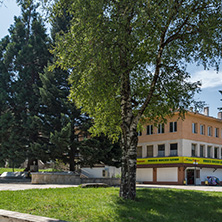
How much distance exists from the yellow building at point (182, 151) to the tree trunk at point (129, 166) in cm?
3190

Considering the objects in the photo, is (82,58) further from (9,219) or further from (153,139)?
(153,139)

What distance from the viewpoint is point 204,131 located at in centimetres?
4775

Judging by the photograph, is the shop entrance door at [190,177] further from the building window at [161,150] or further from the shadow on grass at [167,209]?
the shadow on grass at [167,209]

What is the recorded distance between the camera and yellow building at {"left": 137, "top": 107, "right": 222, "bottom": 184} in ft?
143

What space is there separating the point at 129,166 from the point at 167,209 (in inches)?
88.7

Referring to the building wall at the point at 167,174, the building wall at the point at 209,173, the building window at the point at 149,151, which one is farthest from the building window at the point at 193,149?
the building window at the point at 149,151

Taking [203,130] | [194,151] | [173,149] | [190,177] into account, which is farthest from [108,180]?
[203,130]

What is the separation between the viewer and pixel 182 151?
43312mm

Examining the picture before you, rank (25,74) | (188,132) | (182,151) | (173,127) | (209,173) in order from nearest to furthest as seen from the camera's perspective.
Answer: (25,74), (182,151), (188,132), (173,127), (209,173)

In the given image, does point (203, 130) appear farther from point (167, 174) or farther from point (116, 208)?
point (116, 208)

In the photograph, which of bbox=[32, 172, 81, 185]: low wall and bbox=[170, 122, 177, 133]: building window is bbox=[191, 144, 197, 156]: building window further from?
bbox=[32, 172, 81, 185]: low wall

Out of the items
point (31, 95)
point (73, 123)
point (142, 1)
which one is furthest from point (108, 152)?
point (142, 1)

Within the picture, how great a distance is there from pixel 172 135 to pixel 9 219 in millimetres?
39149

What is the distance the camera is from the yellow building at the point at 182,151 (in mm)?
43656
